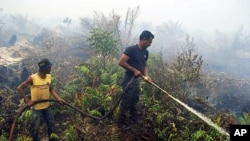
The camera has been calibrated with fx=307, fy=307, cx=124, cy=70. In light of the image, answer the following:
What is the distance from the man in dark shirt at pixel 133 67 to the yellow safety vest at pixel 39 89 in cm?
159

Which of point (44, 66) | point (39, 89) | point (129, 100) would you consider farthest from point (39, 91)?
point (129, 100)

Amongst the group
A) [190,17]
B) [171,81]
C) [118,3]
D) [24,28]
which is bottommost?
[171,81]

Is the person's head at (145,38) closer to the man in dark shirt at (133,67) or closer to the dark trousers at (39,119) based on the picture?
the man in dark shirt at (133,67)

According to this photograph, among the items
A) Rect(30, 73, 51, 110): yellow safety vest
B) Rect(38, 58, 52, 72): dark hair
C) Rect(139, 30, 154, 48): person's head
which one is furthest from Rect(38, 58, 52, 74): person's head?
Rect(139, 30, 154, 48): person's head

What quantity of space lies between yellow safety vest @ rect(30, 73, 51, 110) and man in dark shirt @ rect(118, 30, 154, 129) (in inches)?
62.5

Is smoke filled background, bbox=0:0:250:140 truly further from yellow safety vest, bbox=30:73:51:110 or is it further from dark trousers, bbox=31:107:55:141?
yellow safety vest, bbox=30:73:51:110

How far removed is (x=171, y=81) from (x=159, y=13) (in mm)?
89179

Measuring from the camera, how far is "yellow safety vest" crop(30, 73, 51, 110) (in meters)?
6.03

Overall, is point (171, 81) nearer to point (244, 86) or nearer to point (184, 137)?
point (184, 137)

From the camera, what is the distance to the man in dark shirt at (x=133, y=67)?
21.2 feet

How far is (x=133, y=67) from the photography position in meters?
6.66

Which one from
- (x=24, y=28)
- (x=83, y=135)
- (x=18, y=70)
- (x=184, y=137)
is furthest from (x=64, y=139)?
(x=24, y=28)

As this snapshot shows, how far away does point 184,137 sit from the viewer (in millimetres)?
6871

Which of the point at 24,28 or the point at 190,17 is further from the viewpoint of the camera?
the point at 190,17
